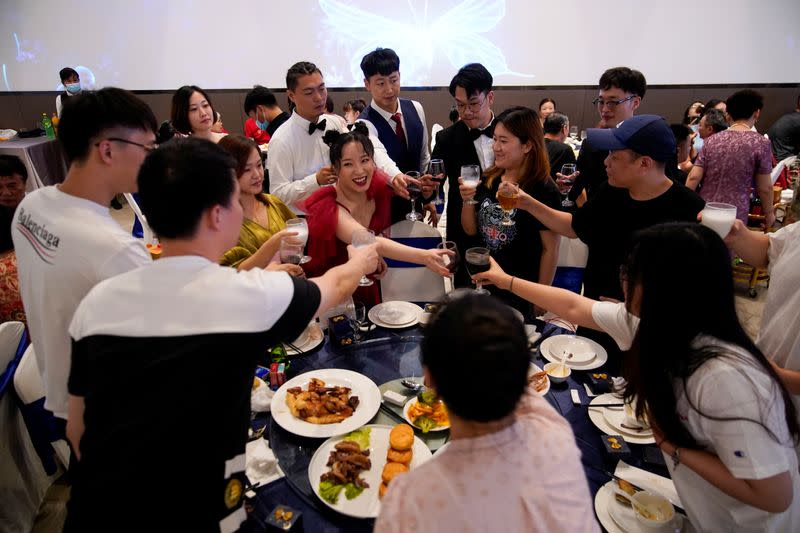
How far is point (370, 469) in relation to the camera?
4.98ft

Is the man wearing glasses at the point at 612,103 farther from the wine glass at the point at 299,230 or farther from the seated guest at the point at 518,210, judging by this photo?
the wine glass at the point at 299,230

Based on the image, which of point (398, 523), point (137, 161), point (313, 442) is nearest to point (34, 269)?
point (137, 161)

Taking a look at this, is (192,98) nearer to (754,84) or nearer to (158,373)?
(158,373)

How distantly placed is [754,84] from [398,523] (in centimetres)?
996

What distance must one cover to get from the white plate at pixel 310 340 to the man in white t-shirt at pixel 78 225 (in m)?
0.84

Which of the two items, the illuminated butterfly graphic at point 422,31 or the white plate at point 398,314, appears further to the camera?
the illuminated butterfly graphic at point 422,31

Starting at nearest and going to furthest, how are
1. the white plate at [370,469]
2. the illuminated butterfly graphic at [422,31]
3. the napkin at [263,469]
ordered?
the white plate at [370,469]
the napkin at [263,469]
the illuminated butterfly graphic at [422,31]

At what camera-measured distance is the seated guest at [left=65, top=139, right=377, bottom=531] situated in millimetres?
1096

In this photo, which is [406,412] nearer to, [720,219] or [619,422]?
[619,422]

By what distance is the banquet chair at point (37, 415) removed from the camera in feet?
7.22

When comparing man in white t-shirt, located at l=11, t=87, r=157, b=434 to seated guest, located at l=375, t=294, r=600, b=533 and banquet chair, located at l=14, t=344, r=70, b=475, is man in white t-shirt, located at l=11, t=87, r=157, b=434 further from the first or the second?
seated guest, located at l=375, t=294, r=600, b=533

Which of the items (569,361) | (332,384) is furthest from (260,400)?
(569,361)

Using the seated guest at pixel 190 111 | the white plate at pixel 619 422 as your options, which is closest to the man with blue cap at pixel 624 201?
the white plate at pixel 619 422

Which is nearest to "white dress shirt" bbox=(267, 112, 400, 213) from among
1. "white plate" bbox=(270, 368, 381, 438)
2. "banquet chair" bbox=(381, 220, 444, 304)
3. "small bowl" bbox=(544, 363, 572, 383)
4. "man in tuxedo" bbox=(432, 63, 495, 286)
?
"man in tuxedo" bbox=(432, 63, 495, 286)
